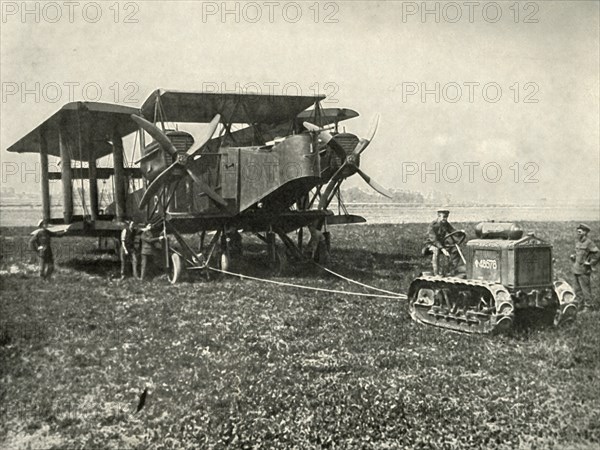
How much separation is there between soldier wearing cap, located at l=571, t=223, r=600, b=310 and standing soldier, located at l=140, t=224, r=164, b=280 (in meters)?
9.93

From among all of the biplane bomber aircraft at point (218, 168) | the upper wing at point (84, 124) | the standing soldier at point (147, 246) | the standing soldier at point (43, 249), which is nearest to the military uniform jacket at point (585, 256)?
the biplane bomber aircraft at point (218, 168)

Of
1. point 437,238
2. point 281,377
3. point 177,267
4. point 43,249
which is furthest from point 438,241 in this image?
point 43,249

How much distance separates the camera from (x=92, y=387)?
664cm

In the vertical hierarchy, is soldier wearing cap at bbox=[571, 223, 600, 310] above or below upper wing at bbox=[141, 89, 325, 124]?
below

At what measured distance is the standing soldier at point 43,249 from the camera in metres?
14.7

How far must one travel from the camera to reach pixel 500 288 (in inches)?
340

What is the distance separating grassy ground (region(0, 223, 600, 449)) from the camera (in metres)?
5.56

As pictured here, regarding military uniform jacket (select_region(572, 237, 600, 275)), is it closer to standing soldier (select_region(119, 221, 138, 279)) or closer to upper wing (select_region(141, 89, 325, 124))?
upper wing (select_region(141, 89, 325, 124))

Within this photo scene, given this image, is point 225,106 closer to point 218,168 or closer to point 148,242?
point 218,168

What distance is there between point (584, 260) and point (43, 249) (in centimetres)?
1311

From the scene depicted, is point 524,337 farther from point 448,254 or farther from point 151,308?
point 151,308

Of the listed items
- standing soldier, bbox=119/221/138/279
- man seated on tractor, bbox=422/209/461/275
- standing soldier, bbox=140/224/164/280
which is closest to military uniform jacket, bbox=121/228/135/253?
standing soldier, bbox=119/221/138/279

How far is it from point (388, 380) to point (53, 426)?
3.86m

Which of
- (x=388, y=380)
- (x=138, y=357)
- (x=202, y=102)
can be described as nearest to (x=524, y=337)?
(x=388, y=380)
